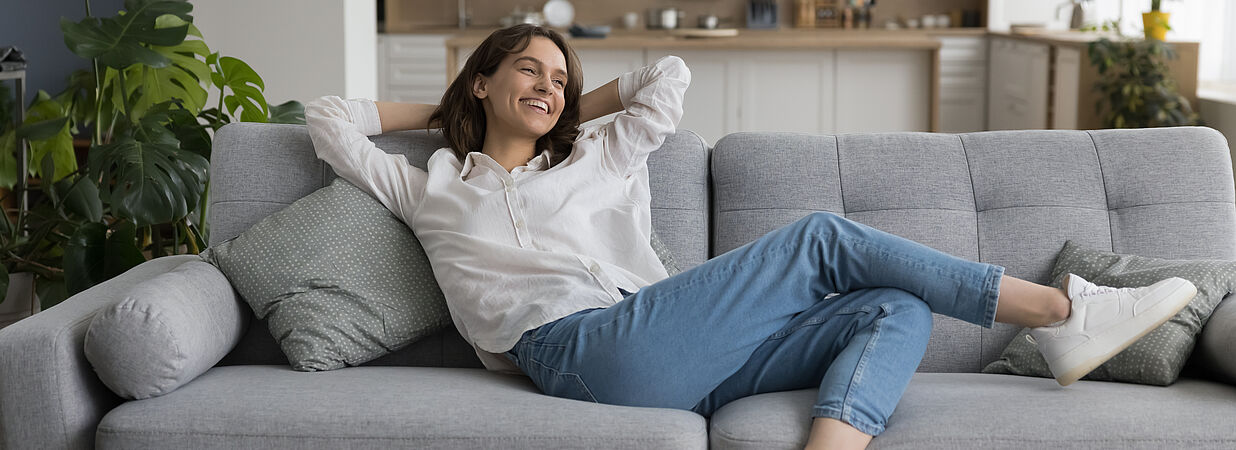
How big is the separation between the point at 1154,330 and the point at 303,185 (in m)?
1.54

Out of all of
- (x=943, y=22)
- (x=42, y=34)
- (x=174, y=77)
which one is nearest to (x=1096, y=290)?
(x=174, y=77)

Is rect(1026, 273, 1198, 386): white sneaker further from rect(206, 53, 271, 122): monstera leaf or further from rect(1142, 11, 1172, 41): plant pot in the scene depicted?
rect(1142, 11, 1172, 41): plant pot

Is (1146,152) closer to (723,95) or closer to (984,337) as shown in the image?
(984,337)

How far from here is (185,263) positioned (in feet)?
6.46

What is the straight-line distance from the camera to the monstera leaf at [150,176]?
7.70 feet

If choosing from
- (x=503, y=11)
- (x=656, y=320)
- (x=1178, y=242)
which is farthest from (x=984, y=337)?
(x=503, y=11)

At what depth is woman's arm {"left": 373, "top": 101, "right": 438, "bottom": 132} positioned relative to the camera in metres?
2.10

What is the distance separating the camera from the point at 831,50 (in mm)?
6691

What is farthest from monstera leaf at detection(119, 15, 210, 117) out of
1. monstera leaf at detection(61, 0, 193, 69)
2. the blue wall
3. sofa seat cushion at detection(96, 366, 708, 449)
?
the blue wall

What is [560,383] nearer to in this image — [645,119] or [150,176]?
[645,119]

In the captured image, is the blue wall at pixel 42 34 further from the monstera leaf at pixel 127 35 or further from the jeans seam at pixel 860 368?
the jeans seam at pixel 860 368

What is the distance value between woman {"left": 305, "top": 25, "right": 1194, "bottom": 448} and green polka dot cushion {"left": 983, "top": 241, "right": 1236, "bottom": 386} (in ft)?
0.43

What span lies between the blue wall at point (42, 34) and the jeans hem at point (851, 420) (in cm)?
460

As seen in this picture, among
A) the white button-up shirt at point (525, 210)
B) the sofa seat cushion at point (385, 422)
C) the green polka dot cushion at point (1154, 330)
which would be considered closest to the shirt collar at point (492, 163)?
the white button-up shirt at point (525, 210)
